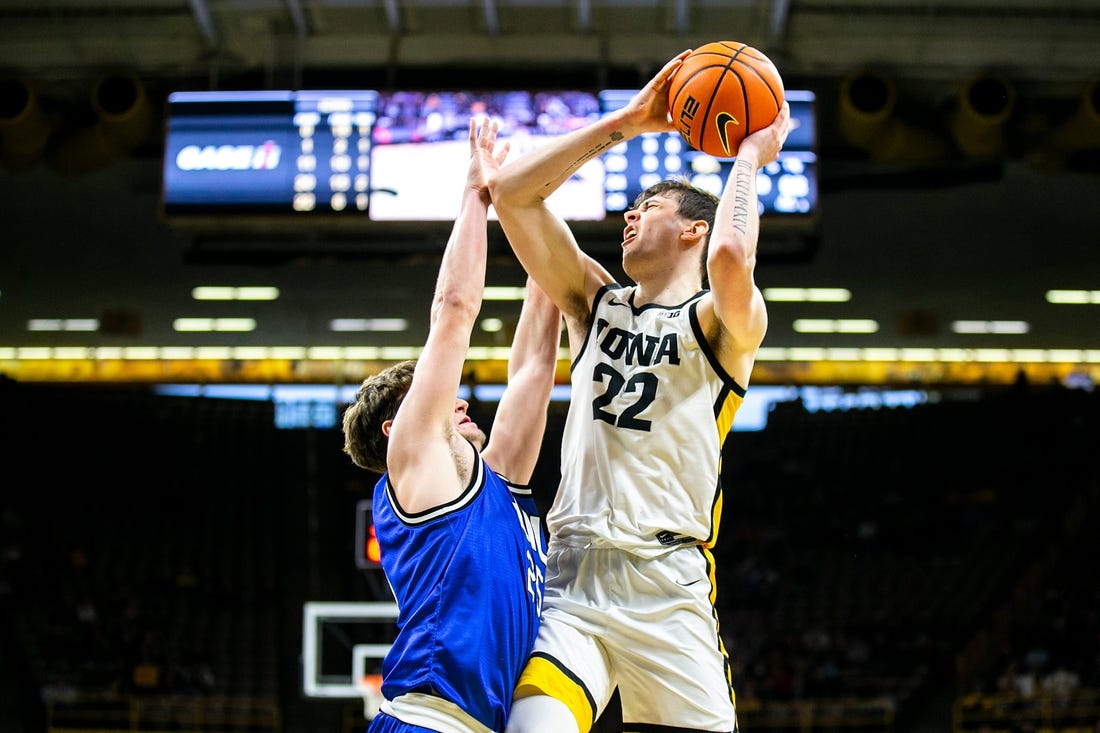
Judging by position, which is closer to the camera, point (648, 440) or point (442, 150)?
point (648, 440)

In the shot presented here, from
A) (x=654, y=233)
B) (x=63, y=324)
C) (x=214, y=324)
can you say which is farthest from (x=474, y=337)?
(x=654, y=233)

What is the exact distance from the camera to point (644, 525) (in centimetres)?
312

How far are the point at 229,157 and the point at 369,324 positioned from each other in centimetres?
503

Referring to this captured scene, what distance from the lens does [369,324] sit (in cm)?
1334

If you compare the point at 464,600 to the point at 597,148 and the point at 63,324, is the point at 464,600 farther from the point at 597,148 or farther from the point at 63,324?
the point at 63,324

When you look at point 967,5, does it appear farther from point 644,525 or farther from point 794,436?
point 644,525

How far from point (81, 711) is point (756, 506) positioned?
27.3ft

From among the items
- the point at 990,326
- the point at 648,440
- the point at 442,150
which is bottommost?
the point at 648,440

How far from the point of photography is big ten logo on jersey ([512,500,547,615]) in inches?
119

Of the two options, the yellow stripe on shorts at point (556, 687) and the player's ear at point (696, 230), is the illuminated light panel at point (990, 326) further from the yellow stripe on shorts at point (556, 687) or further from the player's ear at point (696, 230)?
the yellow stripe on shorts at point (556, 687)

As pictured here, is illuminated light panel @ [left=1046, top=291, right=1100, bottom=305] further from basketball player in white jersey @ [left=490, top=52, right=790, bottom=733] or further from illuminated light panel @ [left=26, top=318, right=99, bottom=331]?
basketball player in white jersey @ [left=490, top=52, right=790, bottom=733]

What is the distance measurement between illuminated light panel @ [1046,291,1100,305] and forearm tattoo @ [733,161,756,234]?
39.0ft

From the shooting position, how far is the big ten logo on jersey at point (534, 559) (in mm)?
3035

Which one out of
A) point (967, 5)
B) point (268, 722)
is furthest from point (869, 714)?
point (967, 5)
